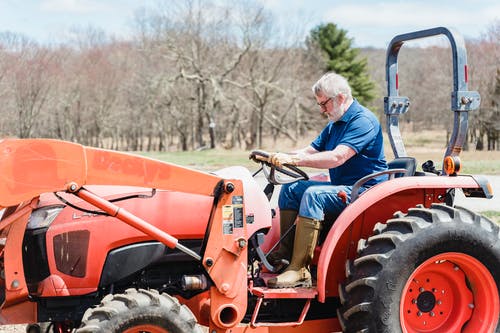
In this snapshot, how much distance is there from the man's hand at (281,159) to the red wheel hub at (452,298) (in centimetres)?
105

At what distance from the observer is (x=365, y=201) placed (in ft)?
13.3

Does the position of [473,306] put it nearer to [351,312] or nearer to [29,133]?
[351,312]

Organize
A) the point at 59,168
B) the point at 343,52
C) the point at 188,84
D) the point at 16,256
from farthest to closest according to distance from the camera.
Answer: the point at 343,52
the point at 188,84
the point at 16,256
the point at 59,168

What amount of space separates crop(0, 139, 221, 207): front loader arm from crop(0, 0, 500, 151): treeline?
1574 inches

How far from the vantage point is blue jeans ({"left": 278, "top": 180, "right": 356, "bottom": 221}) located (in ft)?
13.9

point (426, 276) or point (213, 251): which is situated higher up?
point (213, 251)

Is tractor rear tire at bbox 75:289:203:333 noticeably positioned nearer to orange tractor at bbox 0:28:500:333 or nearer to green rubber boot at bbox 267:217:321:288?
orange tractor at bbox 0:28:500:333

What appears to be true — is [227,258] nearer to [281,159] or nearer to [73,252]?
[281,159]

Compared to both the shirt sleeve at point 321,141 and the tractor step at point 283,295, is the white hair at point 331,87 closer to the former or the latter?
the shirt sleeve at point 321,141

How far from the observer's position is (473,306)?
4367 millimetres

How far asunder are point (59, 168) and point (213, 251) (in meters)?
0.99

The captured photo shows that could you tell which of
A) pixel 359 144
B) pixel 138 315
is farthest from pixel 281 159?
pixel 138 315

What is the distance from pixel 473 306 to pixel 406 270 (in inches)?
26.3

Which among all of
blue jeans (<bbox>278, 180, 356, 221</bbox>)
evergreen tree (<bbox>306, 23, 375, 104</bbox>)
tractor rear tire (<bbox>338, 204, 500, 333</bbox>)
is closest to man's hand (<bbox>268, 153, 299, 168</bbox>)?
blue jeans (<bbox>278, 180, 356, 221</bbox>)
